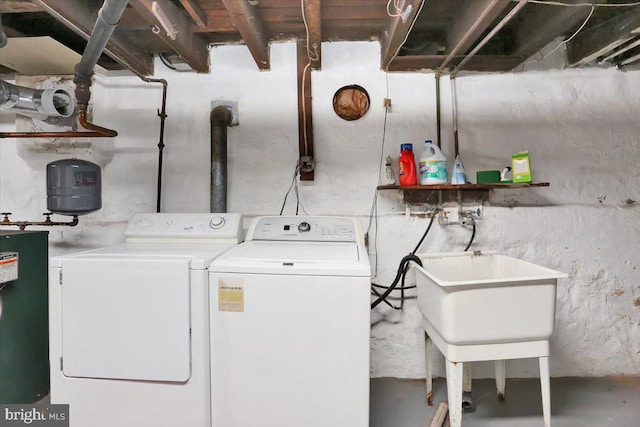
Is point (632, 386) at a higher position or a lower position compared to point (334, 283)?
lower

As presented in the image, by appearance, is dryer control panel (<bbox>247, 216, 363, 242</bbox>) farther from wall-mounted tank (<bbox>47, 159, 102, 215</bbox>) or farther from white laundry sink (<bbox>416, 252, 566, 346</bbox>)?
wall-mounted tank (<bbox>47, 159, 102, 215</bbox>)

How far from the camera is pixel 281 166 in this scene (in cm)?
221

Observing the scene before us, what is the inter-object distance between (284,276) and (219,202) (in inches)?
38.1

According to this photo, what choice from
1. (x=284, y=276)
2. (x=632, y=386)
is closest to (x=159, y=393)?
(x=284, y=276)

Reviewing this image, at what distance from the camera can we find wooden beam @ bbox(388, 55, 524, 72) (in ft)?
6.61

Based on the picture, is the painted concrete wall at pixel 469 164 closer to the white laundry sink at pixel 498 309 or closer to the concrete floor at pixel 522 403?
the concrete floor at pixel 522 403

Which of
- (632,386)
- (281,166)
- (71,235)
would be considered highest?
(281,166)

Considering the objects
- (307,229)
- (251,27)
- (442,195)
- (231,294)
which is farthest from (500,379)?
(251,27)

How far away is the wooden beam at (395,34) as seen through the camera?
152cm

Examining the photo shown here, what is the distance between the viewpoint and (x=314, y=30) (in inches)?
69.6

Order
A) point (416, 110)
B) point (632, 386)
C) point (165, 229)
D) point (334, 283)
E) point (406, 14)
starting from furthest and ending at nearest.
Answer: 1. point (416, 110)
2. point (632, 386)
3. point (165, 229)
4. point (406, 14)
5. point (334, 283)

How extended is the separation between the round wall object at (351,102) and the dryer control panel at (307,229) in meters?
0.73

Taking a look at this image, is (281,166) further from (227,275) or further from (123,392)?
(123,392)

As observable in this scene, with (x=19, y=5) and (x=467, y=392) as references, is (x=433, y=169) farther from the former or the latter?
(x=19, y=5)
